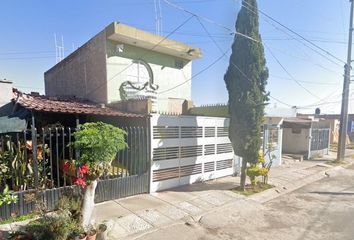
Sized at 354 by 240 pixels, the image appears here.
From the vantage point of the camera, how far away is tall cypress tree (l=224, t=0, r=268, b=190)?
26.2 ft

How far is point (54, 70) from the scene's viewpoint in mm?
13719

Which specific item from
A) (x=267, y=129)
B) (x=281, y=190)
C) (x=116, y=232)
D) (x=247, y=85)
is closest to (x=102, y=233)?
(x=116, y=232)

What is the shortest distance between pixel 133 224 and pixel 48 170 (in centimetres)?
277

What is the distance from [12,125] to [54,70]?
9.10 metres

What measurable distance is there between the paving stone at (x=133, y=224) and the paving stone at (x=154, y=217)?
153 mm

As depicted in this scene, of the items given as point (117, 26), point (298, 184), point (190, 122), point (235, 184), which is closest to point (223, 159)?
point (235, 184)

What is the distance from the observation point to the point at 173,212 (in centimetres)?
615

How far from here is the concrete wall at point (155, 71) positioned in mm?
9859

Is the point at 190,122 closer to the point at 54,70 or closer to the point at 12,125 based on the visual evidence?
the point at 12,125

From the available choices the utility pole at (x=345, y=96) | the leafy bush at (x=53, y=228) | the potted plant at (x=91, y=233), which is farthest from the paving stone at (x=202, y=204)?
the utility pole at (x=345, y=96)

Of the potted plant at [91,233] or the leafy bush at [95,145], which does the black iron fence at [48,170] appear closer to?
the leafy bush at [95,145]

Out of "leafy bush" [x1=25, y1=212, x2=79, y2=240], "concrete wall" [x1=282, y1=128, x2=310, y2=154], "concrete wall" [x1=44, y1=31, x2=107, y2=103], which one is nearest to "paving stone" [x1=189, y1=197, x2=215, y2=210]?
"leafy bush" [x1=25, y1=212, x2=79, y2=240]

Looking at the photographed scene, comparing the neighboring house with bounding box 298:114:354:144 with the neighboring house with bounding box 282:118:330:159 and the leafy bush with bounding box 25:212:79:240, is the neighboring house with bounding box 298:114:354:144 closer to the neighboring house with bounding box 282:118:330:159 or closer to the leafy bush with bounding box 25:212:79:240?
the neighboring house with bounding box 282:118:330:159

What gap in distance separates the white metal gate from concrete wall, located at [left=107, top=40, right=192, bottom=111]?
10.9ft
